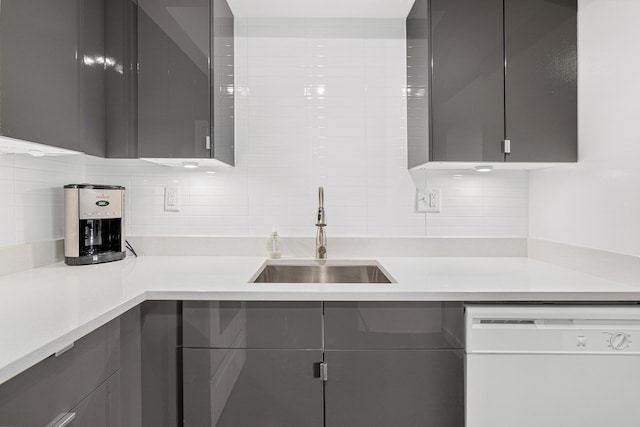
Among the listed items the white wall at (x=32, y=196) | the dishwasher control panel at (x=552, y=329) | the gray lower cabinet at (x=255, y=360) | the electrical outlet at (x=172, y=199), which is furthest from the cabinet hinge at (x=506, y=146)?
the white wall at (x=32, y=196)

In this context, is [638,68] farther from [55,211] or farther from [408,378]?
[55,211]

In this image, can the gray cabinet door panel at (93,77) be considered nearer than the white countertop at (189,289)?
No

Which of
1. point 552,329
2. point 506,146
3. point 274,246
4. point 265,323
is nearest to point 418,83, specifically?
point 506,146

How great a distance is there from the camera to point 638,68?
4.30 feet

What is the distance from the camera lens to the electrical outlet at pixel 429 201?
1969 mm

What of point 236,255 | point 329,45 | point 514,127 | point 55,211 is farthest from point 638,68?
point 55,211

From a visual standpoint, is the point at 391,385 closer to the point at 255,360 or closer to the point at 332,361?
the point at 332,361

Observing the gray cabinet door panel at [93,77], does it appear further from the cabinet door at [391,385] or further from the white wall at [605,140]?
the white wall at [605,140]

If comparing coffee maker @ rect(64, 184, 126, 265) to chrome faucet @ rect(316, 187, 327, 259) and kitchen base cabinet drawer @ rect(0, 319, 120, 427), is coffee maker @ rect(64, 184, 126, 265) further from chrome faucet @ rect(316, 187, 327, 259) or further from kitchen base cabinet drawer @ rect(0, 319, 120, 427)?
chrome faucet @ rect(316, 187, 327, 259)

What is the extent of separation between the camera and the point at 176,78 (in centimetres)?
161

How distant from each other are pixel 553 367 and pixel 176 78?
182cm

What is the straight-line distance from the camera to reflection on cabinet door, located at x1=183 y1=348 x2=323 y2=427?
1.29m

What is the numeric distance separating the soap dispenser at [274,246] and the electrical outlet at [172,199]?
0.52 metres

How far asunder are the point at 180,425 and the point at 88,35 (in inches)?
59.9
